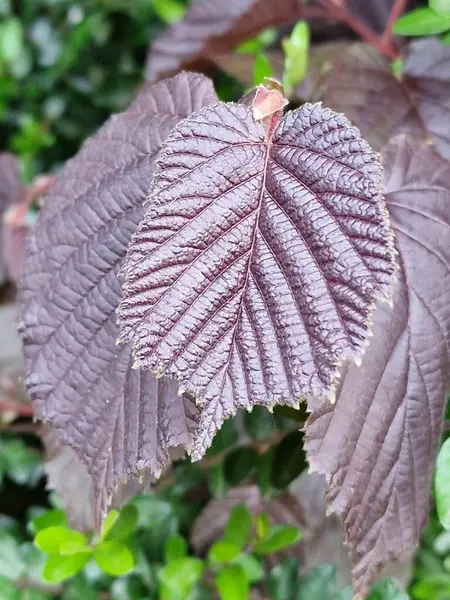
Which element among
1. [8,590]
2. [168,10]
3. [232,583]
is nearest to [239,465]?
[232,583]

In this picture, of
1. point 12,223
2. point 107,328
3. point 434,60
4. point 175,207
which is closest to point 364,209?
point 175,207

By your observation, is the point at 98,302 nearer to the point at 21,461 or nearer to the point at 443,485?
the point at 443,485

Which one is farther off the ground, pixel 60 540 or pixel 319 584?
pixel 60 540

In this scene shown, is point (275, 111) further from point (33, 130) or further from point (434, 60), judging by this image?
point (33, 130)

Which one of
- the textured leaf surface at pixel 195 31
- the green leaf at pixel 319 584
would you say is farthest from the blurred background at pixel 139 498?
the textured leaf surface at pixel 195 31

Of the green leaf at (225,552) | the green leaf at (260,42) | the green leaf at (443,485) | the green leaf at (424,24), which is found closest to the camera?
the green leaf at (443,485)

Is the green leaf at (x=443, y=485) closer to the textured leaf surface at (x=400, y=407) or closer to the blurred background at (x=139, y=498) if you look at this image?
the textured leaf surface at (x=400, y=407)
